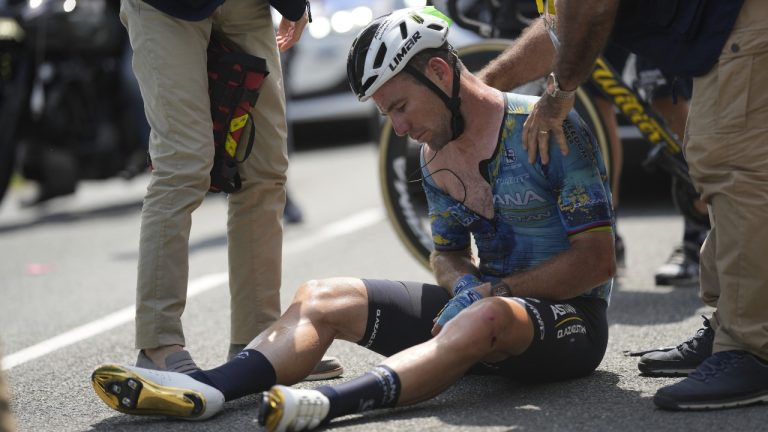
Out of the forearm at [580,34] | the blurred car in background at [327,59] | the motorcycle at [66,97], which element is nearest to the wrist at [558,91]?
the forearm at [580,34]

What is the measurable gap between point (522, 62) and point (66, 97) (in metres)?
6.63

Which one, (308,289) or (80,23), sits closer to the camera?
(308,289)

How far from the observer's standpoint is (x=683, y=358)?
449 cm

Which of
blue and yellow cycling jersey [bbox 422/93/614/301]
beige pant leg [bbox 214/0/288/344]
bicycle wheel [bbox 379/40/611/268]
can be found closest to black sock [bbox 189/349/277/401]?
beige pant leg [bbox 214/0/288/344]

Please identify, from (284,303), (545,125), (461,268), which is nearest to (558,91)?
(545,125)

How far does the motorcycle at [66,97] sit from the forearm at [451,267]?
19.9ft

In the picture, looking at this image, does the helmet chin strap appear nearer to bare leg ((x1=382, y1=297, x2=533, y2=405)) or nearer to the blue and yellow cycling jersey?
the blue and yellow cycling jersey

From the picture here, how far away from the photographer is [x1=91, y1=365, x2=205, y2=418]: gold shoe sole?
4.02 metres

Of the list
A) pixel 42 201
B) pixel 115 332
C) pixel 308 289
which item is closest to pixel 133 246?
pixel 42 201

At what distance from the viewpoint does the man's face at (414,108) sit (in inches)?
168

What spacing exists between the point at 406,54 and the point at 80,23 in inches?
270

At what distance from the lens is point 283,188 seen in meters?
4.96

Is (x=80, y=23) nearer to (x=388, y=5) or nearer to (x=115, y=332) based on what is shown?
(x=388, y=5)

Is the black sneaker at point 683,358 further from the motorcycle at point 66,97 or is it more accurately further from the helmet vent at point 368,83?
the motorcycle at point 66,97
